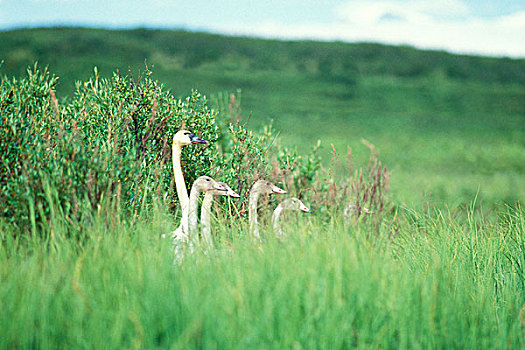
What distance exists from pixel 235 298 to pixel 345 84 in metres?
49.6

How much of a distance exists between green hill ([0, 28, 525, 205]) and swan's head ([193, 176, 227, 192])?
19.8m

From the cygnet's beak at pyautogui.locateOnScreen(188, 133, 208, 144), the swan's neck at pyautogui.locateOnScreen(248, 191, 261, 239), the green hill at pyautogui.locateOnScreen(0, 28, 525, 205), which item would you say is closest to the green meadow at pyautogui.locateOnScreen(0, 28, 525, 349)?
the swan's neck at pyautogui.locateOnScreen(248, 191, 261, 239)

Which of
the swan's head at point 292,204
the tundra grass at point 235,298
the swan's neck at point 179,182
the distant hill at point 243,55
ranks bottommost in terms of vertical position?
the tundra grass at point 235,298

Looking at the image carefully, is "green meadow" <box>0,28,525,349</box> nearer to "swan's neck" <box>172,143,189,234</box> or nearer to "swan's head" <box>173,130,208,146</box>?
"swan's neck" <box>172,143,189,234</box>

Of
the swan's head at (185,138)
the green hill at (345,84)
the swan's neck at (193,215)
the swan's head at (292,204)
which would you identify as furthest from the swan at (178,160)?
the green hill at (345,84)

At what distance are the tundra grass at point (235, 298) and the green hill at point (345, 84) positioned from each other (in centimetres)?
2008

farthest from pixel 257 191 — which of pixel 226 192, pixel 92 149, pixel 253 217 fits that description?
pixel 92 149

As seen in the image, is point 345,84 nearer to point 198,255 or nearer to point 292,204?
point 292,204

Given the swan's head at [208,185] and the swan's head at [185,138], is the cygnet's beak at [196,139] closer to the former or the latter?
the swan's head at [185,138]

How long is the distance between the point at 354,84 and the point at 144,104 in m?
46.8

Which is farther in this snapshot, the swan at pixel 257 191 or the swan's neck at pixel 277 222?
the swan at pixel 257 191

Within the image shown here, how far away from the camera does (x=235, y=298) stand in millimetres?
4668

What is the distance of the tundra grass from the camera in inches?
173

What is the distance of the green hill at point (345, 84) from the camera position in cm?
3147
